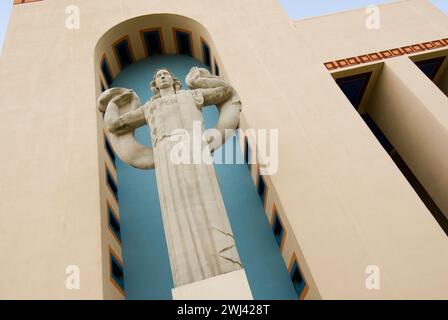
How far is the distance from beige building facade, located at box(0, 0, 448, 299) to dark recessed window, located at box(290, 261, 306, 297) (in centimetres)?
8

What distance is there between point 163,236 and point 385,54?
19.8ft

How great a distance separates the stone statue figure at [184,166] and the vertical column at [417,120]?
412 cm

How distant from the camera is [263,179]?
5.55 metres

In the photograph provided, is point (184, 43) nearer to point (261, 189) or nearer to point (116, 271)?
point (261, 189)

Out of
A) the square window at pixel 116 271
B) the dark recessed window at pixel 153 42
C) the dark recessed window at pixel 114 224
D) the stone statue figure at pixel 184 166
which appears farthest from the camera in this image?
the dark recessed window at pixel 153 42

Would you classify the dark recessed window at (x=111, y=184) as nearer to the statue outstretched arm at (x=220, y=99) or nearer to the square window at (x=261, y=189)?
the square window at (x=261, y=189)

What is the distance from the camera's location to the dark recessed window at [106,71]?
8023 mm

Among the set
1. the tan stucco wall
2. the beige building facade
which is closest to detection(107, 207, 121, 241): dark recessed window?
the beige building facade

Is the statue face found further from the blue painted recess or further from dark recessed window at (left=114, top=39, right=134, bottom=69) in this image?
dark recessed window at (left=114, top=39, right=134, bottom=69)

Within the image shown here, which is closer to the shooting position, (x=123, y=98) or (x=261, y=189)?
(x=123, y=98)

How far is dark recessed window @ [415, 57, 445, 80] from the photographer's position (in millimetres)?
7832

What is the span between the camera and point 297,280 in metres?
4.86

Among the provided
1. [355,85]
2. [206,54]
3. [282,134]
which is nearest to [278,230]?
[282,134]

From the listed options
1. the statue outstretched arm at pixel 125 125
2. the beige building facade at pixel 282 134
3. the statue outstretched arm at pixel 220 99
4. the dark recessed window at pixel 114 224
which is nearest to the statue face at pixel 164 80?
the statue outstretched arm at pixel 220 99
